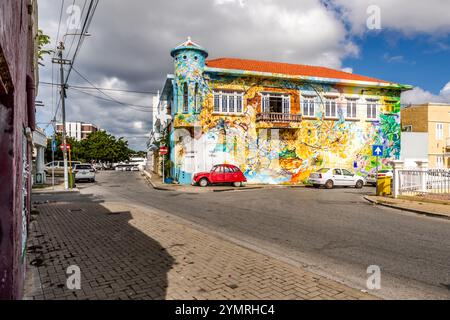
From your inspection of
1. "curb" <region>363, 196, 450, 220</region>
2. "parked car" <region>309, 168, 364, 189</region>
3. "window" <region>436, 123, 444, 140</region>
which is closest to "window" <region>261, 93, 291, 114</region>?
"parked car" <region>309, 168, 364, 189</region>

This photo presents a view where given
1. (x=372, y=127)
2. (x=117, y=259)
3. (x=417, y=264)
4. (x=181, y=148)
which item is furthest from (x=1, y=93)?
(x=372, y=127)

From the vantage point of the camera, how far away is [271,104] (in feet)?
87.9

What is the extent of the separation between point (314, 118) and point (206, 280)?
2467cm

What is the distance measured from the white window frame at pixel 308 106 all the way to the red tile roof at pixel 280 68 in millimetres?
2543

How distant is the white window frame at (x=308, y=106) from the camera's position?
89.9ft

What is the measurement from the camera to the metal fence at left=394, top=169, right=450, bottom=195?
48.9ft

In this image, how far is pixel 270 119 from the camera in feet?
84.2

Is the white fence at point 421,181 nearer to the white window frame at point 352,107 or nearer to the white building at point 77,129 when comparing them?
the white window frame at point 352,107

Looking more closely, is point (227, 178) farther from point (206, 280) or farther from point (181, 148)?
point (206, 280)

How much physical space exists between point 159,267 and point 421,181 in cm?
1474

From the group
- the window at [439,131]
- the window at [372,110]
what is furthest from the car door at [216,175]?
the window at [439,131]

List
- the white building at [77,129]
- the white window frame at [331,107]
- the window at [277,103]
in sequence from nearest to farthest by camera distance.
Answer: the window at [277,103] < the white window frame at [331,107] < the white building at [77,129]

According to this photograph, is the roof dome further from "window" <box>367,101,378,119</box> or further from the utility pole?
"window" <box>367,101,378,119</box>

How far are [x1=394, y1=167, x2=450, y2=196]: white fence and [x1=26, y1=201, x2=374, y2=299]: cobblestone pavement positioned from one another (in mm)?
12172
